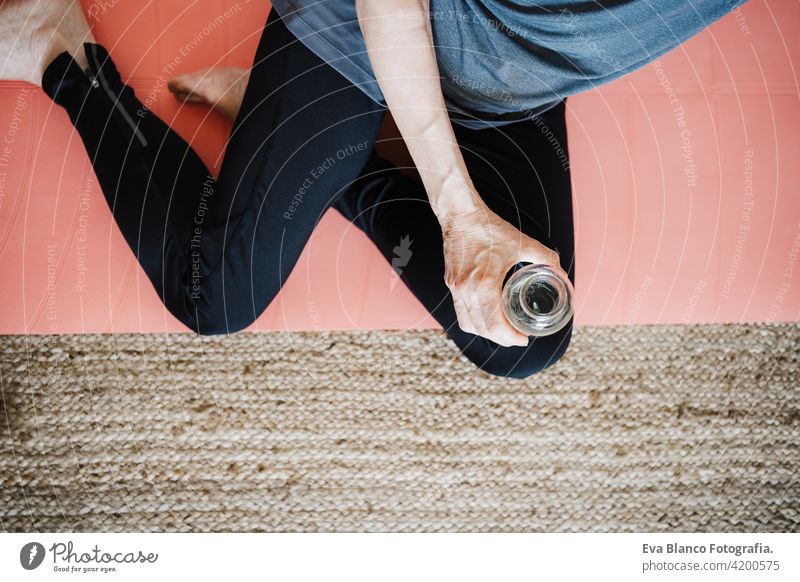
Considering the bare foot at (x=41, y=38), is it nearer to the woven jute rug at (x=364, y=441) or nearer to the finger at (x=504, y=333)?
the woven jute rug at (x=364, y=441)

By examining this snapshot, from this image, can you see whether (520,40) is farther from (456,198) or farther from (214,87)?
(214,87)

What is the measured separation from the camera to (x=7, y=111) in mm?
481

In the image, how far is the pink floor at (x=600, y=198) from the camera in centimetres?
48

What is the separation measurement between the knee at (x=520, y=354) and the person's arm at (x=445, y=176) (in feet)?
0.23

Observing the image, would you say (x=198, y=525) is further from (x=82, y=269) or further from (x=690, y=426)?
(x=690, y=426)

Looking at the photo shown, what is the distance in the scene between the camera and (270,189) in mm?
427

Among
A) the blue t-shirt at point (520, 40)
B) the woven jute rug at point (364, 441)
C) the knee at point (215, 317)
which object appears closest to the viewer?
the blue t-shirt at point (520, 40)

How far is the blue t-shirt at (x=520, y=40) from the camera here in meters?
0.37

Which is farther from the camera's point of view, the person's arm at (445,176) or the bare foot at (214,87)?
the bare foot at (214,87)

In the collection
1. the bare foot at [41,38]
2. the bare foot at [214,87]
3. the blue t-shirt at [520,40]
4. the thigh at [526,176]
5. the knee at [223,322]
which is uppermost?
the bare foot at [41,38]

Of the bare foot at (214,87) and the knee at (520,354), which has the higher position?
the bare foot at (214,87)

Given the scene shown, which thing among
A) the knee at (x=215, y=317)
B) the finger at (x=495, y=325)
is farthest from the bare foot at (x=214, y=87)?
the finger at (x=495, y=325)

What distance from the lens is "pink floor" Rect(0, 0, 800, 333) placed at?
19.0 inches

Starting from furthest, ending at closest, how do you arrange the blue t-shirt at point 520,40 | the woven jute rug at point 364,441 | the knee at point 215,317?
the woven jute rug at point 364,441 < the knee at point 215,317 < the blue t-shirt at point 520,40
